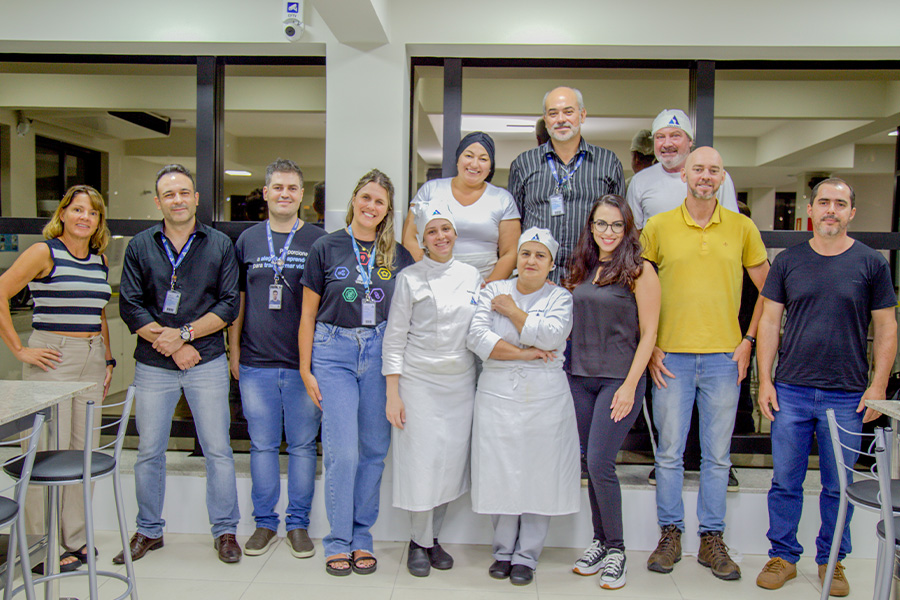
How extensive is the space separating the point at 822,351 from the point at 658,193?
1045mm

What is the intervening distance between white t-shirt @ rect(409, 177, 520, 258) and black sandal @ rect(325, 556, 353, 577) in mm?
1518

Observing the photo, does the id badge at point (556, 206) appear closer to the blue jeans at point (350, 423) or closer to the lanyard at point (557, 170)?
the lanyard at point (557, 170)

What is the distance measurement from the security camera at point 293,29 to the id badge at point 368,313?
1580mm

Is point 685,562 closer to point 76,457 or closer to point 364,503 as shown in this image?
point 364,503

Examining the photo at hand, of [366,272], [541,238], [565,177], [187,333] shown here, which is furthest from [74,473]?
[565,177]

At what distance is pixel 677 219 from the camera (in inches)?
118

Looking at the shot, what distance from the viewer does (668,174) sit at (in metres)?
3.25

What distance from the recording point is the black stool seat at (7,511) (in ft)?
6.04

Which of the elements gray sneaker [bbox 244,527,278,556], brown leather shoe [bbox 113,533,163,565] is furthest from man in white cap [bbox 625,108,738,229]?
brown leather shoe [bbox 113,533,163,565]

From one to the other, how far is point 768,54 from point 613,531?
8.84 feet

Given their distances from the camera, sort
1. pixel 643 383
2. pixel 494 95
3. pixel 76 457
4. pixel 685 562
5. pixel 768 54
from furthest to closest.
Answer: pixel 494 95
pixel 768 54
pixel 685 562
pixel 643 383
pixel 76 457

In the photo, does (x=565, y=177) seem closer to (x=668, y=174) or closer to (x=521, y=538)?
(x=668, y=174)

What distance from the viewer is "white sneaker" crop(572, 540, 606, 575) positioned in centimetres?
299

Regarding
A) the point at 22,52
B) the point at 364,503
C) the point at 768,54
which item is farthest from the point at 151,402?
the point at 768,54
